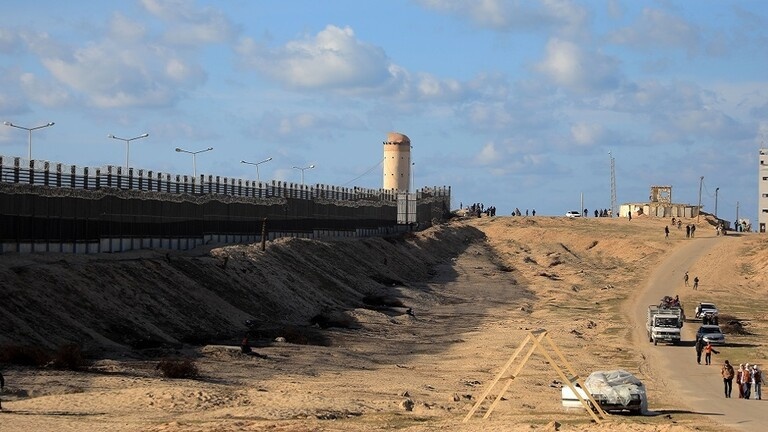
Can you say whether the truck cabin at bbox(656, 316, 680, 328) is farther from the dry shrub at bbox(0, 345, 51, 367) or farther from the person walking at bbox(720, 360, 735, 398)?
the dry shrub at bbox(0, 345, 51, 367)

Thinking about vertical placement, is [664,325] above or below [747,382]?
above

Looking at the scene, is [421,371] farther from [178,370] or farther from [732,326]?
[732,326]

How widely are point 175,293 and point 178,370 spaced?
20.2 meters

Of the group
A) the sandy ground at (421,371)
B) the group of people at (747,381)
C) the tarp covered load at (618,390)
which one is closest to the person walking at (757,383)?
the group of people at (747,381)

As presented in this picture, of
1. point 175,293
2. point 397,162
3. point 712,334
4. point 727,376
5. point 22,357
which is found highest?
point 397,162

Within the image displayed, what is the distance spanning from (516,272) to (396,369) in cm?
6574

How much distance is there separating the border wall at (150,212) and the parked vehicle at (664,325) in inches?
1075

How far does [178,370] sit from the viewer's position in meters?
39.7

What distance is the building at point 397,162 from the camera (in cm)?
17800

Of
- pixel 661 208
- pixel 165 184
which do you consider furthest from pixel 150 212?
pixel 661 208

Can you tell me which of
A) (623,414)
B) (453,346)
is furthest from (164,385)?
(453,346)

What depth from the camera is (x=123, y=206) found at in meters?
66.2

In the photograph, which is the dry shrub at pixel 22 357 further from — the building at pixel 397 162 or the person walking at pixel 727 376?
the building at pixel 397 162

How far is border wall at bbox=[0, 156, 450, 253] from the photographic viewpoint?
5616cm
